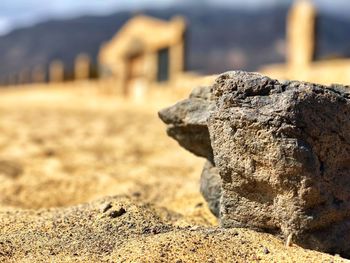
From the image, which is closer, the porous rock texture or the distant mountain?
the porous rock texture

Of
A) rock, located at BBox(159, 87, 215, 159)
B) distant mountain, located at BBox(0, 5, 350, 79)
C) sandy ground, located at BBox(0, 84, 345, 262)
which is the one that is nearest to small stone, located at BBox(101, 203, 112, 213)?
sandy ground, located at BBox(0, 84, 345, 262)

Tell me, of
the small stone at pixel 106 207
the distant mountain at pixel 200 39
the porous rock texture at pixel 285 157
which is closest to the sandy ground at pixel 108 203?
the small stone at pixel 106 207

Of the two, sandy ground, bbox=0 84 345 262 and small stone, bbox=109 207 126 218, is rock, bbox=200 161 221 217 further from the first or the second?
small stone, bbox=109 207 126 218

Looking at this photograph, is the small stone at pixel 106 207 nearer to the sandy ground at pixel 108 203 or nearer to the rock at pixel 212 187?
the sandy ground at pixel 108 203

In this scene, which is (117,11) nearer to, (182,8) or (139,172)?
(182,8)

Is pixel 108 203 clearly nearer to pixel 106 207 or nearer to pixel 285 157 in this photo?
pixel 106 207

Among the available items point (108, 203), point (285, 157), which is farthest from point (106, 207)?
point (285, 157)
